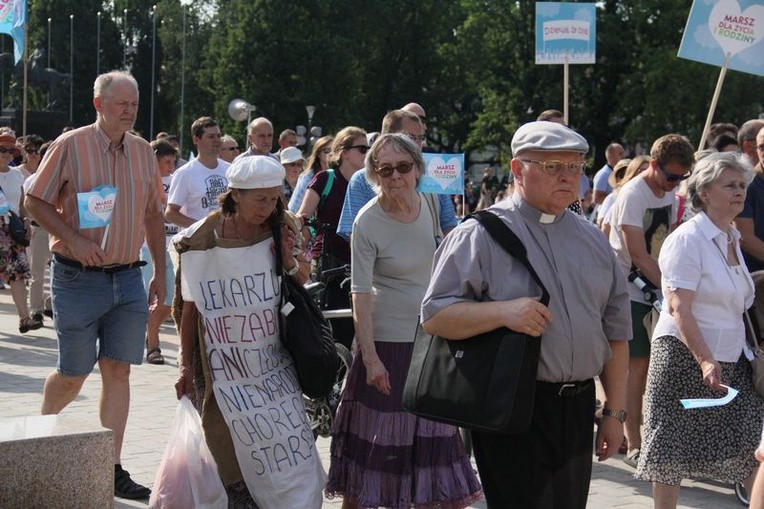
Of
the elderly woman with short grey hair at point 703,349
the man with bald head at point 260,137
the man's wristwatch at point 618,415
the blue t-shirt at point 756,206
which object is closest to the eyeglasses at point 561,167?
the man's wristwatch at point 618,415

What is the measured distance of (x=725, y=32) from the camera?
10547 millimetres

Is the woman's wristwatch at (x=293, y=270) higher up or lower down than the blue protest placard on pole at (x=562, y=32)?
lower down

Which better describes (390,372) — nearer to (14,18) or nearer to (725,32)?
(725,32)

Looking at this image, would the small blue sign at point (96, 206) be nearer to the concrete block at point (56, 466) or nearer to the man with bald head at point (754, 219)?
the concrete block at point (56, 466)

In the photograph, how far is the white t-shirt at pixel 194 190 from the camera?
10.2 meters

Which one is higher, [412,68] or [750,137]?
[412,68]

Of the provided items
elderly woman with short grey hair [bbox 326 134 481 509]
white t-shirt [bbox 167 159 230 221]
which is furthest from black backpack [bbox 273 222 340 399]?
white t-shirt [bbox 167 159 230 221]

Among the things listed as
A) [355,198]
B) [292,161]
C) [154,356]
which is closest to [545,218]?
[355,198]

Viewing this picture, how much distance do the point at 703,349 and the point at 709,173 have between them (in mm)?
792

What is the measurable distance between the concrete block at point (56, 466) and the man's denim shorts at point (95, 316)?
2.93ft

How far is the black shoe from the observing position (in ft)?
21.0

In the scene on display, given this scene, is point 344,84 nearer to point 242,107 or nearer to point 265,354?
point 242,107

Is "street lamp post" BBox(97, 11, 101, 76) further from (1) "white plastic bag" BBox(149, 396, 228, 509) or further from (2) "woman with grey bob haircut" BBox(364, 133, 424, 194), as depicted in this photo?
(1) "white plastic bag" BBox(149, 396, 228, 509)

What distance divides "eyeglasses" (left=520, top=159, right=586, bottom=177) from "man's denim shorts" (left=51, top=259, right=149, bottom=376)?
9.31 feet
